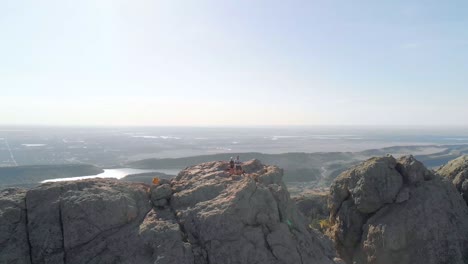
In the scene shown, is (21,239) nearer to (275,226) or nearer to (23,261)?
(23,261)

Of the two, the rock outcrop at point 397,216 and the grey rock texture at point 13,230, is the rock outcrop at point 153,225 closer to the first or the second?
the grey rock texture at point 13,230

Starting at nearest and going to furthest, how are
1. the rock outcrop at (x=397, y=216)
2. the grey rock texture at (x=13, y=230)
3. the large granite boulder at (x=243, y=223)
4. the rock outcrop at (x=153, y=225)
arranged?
the grey rock texture at (x=13, y=230) < the rock outcrop at (x=153, y=225) < the large granite boulder at (x=243, y=223) < the rock outcrop at (x=397, y=216)

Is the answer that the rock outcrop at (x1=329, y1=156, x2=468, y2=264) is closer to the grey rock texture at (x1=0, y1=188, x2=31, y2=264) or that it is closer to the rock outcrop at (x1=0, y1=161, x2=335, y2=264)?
the rock outcrop at (x1=0, y1=161, x2=335, y2=264)

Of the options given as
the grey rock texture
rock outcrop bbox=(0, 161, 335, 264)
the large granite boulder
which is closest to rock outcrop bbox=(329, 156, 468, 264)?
the large granite boulder

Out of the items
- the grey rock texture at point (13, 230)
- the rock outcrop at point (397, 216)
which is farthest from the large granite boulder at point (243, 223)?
the grey rock texture at point (13, 230)

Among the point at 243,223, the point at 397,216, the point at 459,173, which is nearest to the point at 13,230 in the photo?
the point at 243,223

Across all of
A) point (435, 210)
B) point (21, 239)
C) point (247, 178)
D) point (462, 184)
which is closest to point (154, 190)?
point (247, 178)

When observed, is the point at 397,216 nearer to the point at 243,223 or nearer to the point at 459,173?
the point at 459,173
